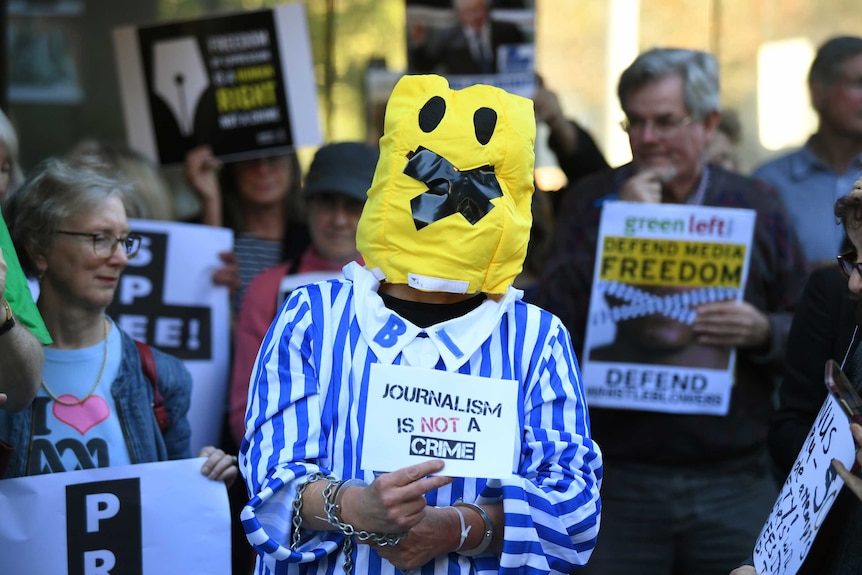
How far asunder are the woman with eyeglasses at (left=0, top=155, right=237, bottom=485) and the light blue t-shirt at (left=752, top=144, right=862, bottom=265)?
2322 mm

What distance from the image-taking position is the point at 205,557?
3043mm

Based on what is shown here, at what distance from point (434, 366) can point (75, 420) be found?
1215 mm

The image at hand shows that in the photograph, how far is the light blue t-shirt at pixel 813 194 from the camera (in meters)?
4.20

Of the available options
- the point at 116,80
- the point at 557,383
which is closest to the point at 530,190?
the point at 557,383

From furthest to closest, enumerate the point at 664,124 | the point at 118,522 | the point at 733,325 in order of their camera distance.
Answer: the point at 664,124 → the point at 733,325 → the point at 118,522

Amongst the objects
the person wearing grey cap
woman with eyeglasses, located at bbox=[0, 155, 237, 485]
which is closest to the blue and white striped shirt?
woman with eyeglasses, located at bbox=[0, 155, 237, 485]

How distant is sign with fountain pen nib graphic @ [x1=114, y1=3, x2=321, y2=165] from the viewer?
187 inches

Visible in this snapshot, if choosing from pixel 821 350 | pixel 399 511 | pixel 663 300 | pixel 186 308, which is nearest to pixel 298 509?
pixel 399 511

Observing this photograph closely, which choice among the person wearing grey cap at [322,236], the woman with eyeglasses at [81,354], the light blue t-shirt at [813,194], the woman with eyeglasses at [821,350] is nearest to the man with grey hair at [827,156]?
the light blue t-shirt at [813,194]

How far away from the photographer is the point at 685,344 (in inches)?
145

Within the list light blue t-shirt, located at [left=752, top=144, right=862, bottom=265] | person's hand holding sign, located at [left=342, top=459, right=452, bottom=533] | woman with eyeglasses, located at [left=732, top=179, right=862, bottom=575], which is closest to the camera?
Answer: person's hand holding sign, located at [left=342, top=459, right=452, bottom=533]

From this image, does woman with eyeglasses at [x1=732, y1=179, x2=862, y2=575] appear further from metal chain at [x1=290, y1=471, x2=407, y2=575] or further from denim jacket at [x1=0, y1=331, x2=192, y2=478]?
denim jacket at [x1=0, y1=331, x2=192, y2=478]

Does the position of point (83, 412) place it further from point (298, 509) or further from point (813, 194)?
point (813, 194)

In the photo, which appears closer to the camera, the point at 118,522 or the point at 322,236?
the point at 118,522
